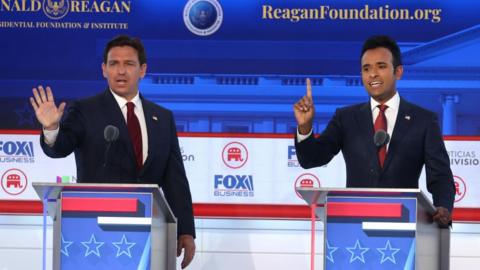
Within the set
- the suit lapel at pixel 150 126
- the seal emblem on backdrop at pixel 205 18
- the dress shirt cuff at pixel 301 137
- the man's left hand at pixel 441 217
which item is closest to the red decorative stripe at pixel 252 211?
the seal emblem on backdrop at pixel 205 18

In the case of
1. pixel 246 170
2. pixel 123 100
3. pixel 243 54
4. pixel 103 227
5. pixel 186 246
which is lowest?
pixel 186 246

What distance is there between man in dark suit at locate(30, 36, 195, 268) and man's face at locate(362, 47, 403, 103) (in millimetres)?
976

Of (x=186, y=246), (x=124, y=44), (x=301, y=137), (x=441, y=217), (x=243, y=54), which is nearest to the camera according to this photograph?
(x=441, y=217)

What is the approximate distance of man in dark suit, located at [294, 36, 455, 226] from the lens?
349 centimetres

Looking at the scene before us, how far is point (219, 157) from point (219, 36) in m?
0.84

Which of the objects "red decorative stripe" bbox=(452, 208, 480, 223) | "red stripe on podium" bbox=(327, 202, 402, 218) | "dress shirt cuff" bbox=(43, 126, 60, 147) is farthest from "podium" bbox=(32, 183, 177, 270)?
"red decorative stripe" bbox=(452, 208, 480, 223)

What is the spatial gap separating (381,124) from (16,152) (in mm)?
2910

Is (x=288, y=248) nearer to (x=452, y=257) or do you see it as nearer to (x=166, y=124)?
(x=452, y=257)

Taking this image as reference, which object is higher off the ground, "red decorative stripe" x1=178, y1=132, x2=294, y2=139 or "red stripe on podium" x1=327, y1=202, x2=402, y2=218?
"red decorative stripe" x1=178, y1=132, x2=294, y2=139

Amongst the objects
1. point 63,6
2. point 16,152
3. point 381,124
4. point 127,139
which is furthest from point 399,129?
point 16,152

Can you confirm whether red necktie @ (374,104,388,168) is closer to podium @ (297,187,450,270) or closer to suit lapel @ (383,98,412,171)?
suit lapel @ (383,98,412,171)

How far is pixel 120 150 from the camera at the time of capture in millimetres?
3602

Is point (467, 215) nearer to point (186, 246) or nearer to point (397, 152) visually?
point (397, 152)

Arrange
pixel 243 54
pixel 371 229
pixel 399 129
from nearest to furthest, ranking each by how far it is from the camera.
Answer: pixel 371 229 < pixel 399 129 < pixel 243 54
